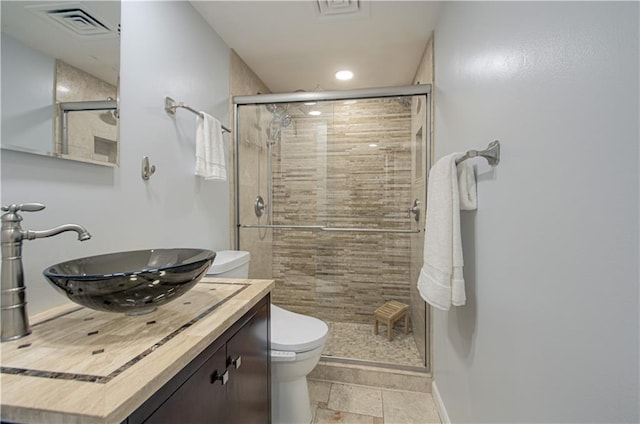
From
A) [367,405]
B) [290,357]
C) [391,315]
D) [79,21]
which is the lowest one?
[367,405]

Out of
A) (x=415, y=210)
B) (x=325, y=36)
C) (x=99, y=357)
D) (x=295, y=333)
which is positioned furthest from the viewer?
(x=415, y=210)

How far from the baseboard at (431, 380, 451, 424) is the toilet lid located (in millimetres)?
744

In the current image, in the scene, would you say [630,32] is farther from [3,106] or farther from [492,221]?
[3,106]

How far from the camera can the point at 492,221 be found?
3.14 ft

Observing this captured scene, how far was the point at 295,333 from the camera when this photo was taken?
1451 mm

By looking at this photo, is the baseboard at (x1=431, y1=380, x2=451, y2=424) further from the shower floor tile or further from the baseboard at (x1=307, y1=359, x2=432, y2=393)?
the shower floor tile

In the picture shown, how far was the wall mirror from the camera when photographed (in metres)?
0.78

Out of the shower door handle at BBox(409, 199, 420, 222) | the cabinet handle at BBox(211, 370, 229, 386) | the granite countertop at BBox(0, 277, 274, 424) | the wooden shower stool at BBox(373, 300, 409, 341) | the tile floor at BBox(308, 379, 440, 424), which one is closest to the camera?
the granite countertop at BBox(0, 277, 274, 424)

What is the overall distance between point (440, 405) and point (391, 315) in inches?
A: 27.5

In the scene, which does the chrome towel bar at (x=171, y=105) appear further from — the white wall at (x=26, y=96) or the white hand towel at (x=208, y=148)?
the white wall at (x=26, y=96)

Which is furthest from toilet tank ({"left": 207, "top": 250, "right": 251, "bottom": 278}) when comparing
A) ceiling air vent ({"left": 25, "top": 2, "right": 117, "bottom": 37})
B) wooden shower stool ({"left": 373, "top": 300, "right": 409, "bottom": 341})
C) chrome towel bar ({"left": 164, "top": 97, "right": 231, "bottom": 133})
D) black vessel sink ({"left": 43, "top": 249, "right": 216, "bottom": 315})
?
wooden shower stool ({"left": 373, "top": 300, "right": 409, "bottom": 341})

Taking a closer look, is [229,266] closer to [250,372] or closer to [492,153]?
[250,372]

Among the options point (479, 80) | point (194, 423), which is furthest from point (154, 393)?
point (479, 80)

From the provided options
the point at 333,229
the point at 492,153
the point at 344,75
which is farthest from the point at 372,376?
the point at 344,75
